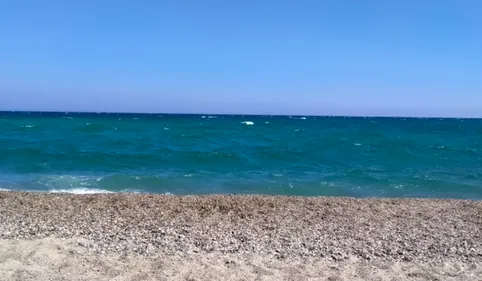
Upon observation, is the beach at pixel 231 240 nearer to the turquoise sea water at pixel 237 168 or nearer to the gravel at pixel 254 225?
the gravel at pixel 254 225

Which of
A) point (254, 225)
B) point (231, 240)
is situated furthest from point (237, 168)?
point (231, 240)

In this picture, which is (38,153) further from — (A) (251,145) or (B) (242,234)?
(B) (242,234)

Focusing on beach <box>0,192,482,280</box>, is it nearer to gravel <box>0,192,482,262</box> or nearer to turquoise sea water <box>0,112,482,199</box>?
gravel <box>0,192,482,262</box>

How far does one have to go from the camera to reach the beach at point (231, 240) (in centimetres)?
519

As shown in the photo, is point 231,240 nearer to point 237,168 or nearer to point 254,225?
point 254,225

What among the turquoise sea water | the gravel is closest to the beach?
the gravel

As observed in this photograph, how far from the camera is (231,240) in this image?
633 cm

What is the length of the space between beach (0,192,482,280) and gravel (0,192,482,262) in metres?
0.02

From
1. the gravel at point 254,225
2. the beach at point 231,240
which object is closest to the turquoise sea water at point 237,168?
the gravel at point 254,225

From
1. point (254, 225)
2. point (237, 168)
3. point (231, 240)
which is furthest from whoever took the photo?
point (237, 168)

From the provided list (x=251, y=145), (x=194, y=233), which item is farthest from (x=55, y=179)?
(x=251, y=145)

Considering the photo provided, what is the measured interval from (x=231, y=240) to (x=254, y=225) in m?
1.01

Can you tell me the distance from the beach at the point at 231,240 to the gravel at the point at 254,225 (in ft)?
0.06

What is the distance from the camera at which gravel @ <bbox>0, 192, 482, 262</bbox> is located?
6.02 metres
